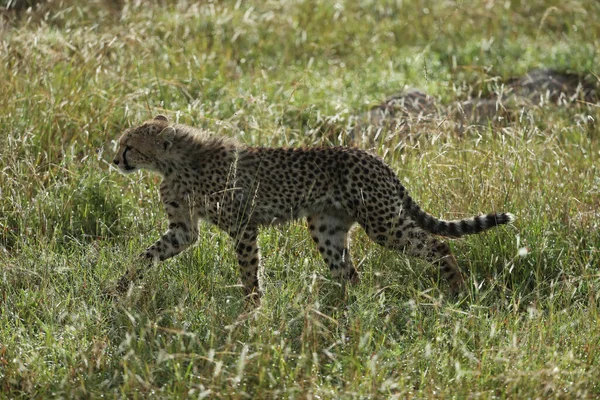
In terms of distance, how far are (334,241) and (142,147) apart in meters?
0.92

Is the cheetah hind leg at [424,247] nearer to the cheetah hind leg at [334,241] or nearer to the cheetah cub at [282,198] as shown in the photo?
the cheetah cub at [282,198]

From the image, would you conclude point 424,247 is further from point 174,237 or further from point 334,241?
point 174,237

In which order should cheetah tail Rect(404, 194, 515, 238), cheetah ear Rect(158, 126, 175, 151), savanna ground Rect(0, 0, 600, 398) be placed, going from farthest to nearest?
cheetah ear Rect(158, 126, 175, 151)
cheetah tail Rect(404, 194, 515, 238)
savanna ground Rect(0, 0, 600, 398)

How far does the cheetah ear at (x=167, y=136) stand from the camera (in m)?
4.30

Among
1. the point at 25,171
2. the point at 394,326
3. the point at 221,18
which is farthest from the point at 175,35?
the point at 394,326

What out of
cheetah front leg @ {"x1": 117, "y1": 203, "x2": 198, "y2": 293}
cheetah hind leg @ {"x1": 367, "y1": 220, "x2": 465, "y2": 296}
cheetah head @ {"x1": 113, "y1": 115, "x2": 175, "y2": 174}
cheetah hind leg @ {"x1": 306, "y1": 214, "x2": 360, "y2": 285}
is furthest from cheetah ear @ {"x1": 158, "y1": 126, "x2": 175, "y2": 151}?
cheetah hind leg @ {"x1": 367, "y1": 220, "x2": 465, "y2": 296}

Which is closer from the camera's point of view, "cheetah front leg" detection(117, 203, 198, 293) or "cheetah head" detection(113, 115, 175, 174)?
"cheetah front leg" detection(117, 203, 198, 293)

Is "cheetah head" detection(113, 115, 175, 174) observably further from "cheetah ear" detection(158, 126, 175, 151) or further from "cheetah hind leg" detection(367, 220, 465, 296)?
"cheetah hind leg" detection(367, 220, 465, 296)

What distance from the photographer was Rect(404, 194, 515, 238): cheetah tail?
4.12m

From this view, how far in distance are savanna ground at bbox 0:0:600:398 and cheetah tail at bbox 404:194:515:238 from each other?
188mm

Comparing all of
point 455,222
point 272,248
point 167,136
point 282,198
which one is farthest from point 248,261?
point 455,222

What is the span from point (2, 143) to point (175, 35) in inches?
91.4

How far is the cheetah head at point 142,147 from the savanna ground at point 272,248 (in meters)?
0.36

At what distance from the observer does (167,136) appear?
432cm
